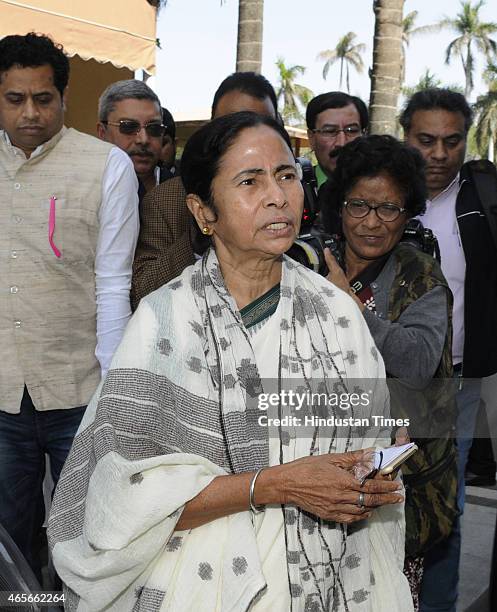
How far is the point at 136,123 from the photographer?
403 centimetres

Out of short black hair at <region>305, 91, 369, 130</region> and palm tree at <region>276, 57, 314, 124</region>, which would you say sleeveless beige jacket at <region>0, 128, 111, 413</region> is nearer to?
short black hair at <region>305, 91, 369, 130</region>

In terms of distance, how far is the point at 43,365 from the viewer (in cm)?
317

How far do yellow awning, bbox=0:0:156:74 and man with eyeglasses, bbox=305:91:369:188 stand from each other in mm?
2197

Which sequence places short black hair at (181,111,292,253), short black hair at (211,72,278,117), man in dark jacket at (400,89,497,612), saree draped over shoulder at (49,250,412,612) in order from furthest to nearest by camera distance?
1. short black hair at (211,72,278,117)
2. man in dark jacket at (400,89,497,612)
3. short black hair at (181,111,292,253)
4. saree draped over shoulder at (49,250,412,612)

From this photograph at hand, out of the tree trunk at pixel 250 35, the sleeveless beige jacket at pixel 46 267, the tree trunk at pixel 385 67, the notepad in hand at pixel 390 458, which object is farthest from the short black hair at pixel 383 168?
the tree trunk at pixel 250 35

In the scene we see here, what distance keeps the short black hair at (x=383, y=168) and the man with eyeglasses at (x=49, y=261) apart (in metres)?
0.79

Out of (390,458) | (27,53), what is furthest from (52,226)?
(390,458)

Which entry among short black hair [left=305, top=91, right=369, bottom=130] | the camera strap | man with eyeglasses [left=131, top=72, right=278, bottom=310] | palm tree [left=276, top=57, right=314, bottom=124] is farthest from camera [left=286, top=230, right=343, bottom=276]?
palm tree [left=276, top=57, right=314, bottom=124]

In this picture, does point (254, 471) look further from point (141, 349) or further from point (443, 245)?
point (443, 245)

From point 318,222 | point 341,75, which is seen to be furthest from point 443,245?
point 341,75

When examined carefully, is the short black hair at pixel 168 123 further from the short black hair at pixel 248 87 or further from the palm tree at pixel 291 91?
the palm tree at pixel 291 91

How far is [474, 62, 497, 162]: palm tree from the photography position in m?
61.2

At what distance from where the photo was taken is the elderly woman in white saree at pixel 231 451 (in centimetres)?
198

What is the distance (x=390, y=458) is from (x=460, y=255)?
205 cm
